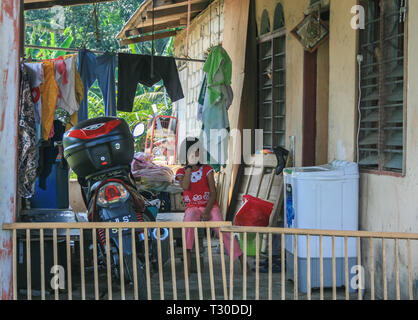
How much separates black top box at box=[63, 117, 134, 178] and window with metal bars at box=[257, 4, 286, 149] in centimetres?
320

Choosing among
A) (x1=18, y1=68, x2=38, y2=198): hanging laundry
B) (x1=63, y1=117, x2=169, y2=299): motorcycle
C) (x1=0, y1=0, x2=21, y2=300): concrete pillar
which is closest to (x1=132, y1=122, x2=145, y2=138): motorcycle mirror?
(x1=18, y1=68, x2=38, y2=198): hanging laundry

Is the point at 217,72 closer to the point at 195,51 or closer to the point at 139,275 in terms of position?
the point at 139,275

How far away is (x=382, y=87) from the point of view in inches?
240

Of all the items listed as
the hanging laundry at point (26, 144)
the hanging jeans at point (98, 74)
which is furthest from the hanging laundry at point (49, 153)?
the hanging laundry at point (26, 144)

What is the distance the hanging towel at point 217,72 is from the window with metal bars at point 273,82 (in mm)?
932

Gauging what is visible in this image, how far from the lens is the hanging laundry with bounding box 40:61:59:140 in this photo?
7027mm

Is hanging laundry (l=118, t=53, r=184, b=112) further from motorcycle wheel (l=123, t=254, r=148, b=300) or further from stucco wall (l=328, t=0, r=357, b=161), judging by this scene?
motorcycle wheel (l=123, t=254, r=148, b=300)

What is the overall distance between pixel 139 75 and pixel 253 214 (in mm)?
2458

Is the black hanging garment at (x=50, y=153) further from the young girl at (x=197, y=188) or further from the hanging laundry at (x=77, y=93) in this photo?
the young girl at (x=197, y=188)

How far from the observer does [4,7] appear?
14.8ft

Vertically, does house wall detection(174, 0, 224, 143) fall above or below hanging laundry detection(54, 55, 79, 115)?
above

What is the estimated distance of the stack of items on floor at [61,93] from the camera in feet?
21.4

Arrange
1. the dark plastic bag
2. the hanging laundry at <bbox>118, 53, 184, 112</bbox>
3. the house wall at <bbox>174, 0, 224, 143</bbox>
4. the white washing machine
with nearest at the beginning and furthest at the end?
the white washing machine → the dark plastic bag → the hanging laundry at <bbox>118, 53, 184, 112</bbox> → the house wall at <bbox>174, 0, 224, 143</bbox>
